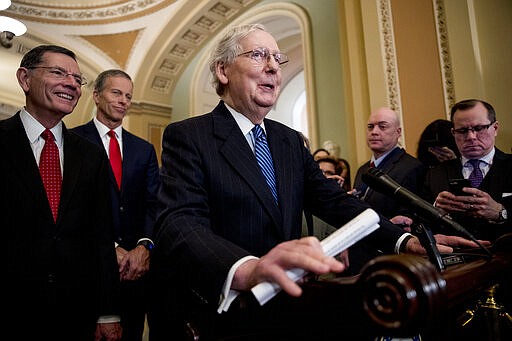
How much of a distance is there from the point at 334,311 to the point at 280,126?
921 millimetres

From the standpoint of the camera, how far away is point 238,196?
121cm

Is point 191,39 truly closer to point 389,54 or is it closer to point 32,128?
point 389,54

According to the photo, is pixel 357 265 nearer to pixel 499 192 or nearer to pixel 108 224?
pixel 499 192

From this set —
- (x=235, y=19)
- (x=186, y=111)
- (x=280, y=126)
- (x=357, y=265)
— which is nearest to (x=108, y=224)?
(x=280, y=126)

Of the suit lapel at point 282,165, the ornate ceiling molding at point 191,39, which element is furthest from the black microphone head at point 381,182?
the ornate ceiling molding at point 191,39

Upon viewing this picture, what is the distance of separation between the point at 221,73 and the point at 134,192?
999 millimetres

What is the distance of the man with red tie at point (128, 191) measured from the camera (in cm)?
204

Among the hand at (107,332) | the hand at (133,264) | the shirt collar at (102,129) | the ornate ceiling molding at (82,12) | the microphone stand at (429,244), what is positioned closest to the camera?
the microphone stand at (429,244)

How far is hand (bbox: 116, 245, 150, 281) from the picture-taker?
6.48ft

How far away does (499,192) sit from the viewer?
199 centimetres

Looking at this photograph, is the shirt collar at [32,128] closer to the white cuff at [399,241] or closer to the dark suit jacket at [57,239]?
the dark suit jacket at [57,239]

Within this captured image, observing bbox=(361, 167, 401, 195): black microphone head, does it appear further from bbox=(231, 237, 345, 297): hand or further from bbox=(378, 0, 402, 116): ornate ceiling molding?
bbox=(378, 0, 402, 116): ornate ceiling molding

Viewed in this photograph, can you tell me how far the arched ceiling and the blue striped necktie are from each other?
6918 mm

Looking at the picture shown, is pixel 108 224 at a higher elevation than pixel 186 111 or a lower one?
lower
